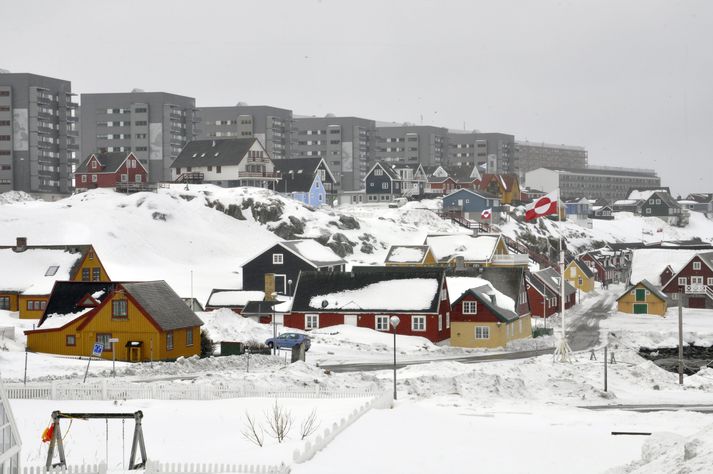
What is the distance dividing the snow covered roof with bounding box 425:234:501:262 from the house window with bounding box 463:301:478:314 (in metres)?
28.2

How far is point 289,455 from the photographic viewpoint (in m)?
27.7

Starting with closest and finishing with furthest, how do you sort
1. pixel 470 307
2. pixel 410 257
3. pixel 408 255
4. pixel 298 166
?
1. pixel 470 307
2. pixel 410 257
3. pixel 408 255
4. pixel 298 166

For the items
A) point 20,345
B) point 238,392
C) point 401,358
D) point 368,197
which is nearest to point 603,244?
point 368,197

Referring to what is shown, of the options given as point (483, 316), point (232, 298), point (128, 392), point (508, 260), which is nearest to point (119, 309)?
point (128, 392)

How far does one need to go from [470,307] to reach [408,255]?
2438 cm

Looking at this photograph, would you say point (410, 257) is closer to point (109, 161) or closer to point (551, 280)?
point (551, 280)

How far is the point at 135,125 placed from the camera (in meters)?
182

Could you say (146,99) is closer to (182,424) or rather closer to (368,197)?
(368,197)

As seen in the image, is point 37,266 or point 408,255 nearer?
point 37,266

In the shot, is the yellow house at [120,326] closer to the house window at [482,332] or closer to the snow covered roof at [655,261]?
the house window at [482,332]

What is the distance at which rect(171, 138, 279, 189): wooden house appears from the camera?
141375 millimetres

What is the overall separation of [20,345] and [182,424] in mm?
29835

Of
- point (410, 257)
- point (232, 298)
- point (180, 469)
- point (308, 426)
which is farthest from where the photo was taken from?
point (410, 257)

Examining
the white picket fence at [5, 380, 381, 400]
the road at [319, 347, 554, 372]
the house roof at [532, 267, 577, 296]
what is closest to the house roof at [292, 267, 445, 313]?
the road at [319, 347, 554, 372]
